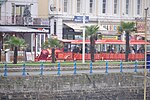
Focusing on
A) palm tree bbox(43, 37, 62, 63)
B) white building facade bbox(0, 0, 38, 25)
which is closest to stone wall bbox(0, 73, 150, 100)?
palm tree bbox(43, 37, 62, 63)

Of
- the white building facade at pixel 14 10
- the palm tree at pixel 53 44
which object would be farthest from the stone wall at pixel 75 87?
the white building facade at pixel 14 10

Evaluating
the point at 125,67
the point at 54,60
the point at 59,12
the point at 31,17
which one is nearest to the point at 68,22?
the point at 59,12

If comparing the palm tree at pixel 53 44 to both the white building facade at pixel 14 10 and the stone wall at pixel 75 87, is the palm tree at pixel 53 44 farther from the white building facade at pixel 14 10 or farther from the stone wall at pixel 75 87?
the white building facade at pixel 14 10

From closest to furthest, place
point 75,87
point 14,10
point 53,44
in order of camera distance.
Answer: point 75,87
point 53,44
point 14,10

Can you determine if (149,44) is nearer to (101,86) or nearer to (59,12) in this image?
(59,12)

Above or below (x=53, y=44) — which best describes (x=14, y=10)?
above

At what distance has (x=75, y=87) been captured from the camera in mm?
41656

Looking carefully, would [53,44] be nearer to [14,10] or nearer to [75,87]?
[75,87]

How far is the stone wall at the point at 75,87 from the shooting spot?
130ft

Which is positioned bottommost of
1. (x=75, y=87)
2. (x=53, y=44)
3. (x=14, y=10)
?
(x=75, y=87)

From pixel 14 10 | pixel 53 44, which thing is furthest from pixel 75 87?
pixel 14 10

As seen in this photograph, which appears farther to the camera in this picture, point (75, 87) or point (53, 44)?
point (53, 44)

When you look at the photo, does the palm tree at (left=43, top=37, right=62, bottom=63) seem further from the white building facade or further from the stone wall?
the white building facade

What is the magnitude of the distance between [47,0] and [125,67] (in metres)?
24.9
